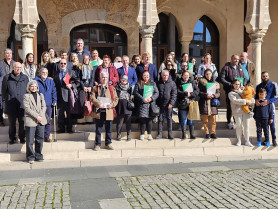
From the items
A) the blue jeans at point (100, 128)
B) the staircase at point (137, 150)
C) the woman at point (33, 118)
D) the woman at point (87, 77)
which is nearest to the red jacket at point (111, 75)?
the woman at point (87, 77)

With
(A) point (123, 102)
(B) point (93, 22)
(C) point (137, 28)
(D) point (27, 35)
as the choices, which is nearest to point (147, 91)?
(A) point (123, 102)

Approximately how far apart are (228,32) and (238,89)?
7100 millimetres

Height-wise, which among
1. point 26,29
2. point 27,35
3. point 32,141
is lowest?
point 32,141

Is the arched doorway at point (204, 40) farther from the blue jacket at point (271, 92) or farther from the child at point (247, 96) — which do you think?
the child at point (247, 96)

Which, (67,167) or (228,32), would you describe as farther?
(228,32)

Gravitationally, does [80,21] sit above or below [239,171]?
above

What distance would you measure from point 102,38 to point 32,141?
28.1 feet

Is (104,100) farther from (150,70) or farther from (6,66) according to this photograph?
(6,66)

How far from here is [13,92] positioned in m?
7.54

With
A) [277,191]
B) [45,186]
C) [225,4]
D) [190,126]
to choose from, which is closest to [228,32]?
[225,4]

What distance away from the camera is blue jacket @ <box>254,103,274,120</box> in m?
8.30

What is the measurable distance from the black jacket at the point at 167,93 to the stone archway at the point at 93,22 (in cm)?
597

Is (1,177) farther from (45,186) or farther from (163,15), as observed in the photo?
(163,15)

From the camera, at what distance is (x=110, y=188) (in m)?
5.70
